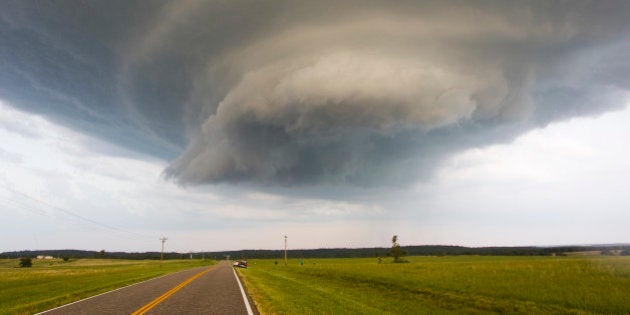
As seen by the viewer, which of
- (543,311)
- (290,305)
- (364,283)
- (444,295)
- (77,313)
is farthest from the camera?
(364,283)

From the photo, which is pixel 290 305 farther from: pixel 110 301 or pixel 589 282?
pixel 589 282

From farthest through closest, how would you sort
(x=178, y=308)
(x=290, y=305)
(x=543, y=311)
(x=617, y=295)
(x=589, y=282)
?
1. (x=589, y=282)
2. (x=617, y=295)
3. (x=543, y=311)
4. (x=290, y=305)
5. (x=178, y=308)

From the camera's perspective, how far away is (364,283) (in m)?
31.2

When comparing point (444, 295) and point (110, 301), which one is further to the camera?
point (444, 295)

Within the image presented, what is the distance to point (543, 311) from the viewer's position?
16438 mm

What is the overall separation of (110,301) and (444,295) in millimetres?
17418

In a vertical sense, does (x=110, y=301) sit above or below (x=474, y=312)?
above

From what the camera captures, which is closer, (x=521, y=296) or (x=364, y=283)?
(x=521, y=296)

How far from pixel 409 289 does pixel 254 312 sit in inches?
600

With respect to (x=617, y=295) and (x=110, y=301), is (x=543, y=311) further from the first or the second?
(x=110, y=301)

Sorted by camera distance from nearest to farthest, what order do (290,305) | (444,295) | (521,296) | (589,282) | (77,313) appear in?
1. (77,313)
2. (290,305)
3. (521,296)
4. (444,295)
5. (589,282)

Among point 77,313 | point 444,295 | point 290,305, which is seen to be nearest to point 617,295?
point 444,295

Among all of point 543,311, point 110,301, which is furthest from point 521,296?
point 110,301

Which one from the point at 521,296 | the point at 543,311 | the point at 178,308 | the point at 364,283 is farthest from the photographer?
the point at 364,283
